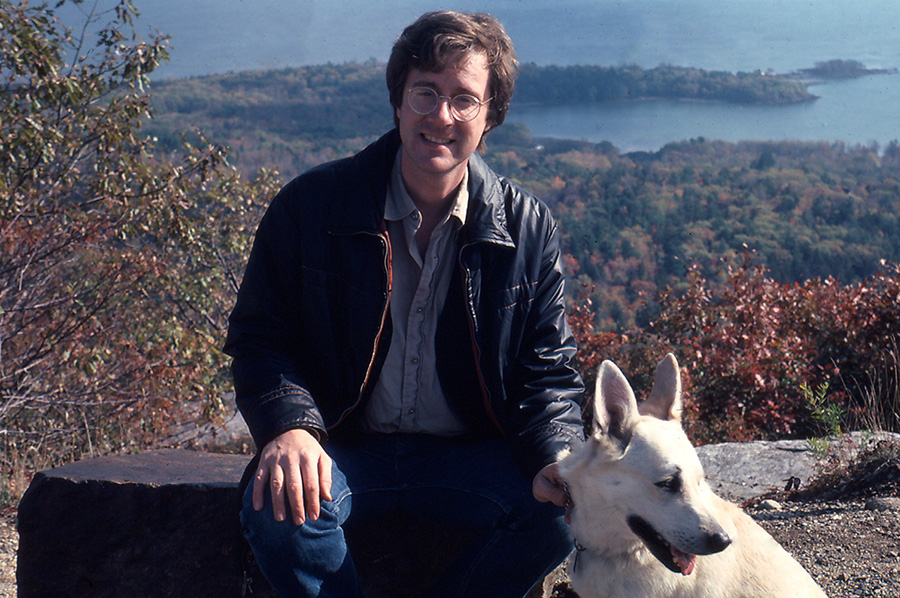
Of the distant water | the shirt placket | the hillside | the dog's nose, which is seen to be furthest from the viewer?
the distant water

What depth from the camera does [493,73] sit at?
2971 millimetres

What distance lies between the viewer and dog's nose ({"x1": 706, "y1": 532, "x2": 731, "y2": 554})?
2277 mm

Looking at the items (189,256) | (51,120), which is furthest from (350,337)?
(189,256)

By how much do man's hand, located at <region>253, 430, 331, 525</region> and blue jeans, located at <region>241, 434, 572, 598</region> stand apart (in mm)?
97

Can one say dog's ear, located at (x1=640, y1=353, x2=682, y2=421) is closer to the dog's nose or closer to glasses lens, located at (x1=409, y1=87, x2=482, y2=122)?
the dog's nose

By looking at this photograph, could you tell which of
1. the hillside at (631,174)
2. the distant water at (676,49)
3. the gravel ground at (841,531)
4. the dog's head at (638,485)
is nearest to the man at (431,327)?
the dog's head at (638,485)

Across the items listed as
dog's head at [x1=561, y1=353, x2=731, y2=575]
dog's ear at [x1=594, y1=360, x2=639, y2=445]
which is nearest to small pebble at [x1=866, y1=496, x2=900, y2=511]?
dog's head at [x1=561, y1=353, x2=731, y2=575]

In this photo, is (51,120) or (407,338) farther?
(51,120)

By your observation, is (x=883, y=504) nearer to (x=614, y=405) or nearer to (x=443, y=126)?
(x=614, y=405)

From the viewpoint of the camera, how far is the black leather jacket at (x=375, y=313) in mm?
2830

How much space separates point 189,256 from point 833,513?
32.9ft

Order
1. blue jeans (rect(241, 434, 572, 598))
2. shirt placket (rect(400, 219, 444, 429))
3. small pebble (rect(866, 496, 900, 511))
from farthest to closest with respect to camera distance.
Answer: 1. small pebble (rect(866, 496, 900, 511))
2. shirt placket (rect(400, 219, 444, 429))
3. blue jeans (rect(241, 434, 572, 598))

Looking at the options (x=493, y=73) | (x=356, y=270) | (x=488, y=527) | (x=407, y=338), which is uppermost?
(x=493, y=73)

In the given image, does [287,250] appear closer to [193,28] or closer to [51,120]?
[51,120]
